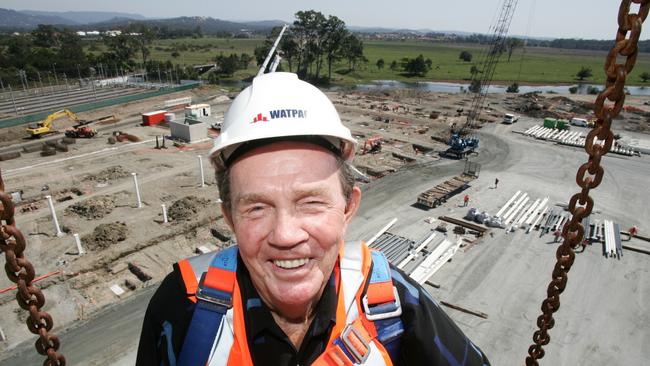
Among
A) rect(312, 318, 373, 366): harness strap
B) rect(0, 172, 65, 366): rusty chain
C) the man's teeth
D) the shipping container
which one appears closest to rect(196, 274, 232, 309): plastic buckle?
the man's teeth

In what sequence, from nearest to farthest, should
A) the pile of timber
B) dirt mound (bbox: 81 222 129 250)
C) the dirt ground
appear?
the dirt ground, dirt mound (bbox: 81 222 129 250), the pile of timber

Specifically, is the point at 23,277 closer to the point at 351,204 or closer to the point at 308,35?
the point at 351,204

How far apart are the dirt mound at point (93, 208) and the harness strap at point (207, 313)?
2308cm

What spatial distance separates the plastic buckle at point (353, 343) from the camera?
8.23ft

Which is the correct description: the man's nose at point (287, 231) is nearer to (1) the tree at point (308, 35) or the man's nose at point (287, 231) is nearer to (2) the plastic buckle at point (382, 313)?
(2) the plastic buckle at point (382, 313)

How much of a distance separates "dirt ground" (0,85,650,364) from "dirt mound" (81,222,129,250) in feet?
0.16

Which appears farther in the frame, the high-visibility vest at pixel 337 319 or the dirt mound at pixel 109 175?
the dirt mound at pixel 109 175

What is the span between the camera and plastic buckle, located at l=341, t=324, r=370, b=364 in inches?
98.8

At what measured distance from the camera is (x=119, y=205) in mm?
23578

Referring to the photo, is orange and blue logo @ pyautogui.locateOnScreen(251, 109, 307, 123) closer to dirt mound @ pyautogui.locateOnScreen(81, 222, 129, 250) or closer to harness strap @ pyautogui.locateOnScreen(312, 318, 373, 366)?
harness strap @ pyautogui.locateOnScreen(312, 318, 373, 366)

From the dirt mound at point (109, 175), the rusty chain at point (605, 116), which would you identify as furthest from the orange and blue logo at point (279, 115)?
the dirt mound at point (109, 175)

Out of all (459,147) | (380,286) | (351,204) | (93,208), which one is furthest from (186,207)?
(459,147)

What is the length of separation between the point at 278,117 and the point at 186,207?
22.1 metres

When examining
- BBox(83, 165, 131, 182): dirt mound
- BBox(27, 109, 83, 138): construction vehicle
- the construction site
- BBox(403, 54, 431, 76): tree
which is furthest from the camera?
BBox(403, 54, 431, 76): tree
